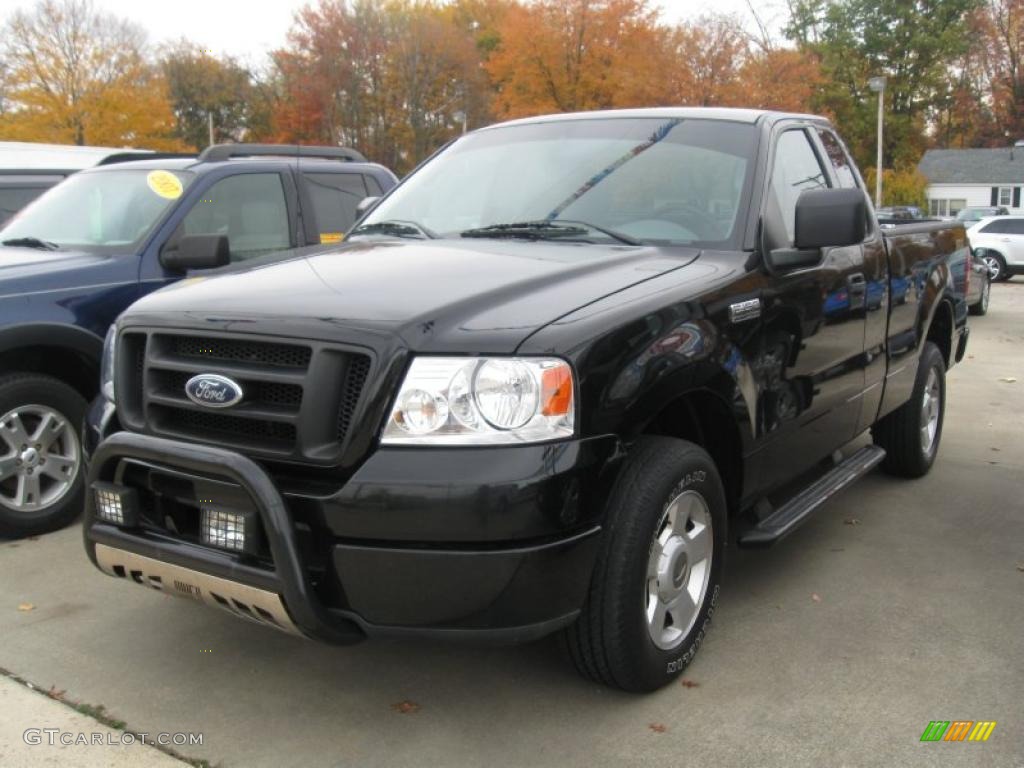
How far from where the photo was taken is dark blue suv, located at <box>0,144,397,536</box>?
188 inches

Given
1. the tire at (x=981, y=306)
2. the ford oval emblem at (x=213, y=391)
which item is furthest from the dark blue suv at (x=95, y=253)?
the tire at (x=981, y=306)

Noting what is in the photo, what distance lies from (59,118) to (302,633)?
42821 mm

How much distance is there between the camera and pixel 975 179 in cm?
6662

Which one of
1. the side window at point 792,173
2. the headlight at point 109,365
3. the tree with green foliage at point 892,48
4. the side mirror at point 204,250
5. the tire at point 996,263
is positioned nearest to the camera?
the headlight at point 109,365

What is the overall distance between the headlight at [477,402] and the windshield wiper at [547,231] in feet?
3.96

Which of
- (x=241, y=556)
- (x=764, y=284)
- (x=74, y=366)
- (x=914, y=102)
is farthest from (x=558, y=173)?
(x=914, y=102)

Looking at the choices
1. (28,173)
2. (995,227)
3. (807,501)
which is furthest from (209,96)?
(807,501)

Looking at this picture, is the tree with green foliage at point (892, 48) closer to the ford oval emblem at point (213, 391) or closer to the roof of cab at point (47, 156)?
the roof of cab at point (47, 156)

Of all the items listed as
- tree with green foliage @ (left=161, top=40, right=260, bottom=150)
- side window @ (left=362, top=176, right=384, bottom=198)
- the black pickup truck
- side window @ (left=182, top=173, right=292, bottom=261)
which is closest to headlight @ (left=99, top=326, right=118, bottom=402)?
the black pickup truck

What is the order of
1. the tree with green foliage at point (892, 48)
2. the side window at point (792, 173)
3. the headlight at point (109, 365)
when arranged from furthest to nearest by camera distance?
the tree with green foliage at point (892, 48) < the side window at point (792, 173) < the headlight at point (109, 365)

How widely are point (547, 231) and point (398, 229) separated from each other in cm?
72

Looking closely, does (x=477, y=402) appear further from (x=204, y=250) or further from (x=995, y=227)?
(x=995, y=227)

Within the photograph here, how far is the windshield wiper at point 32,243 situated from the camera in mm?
5578

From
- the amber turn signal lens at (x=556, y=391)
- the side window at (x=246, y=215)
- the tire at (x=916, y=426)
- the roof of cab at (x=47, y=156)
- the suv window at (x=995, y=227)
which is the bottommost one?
the tire at (x=916, y=426)
